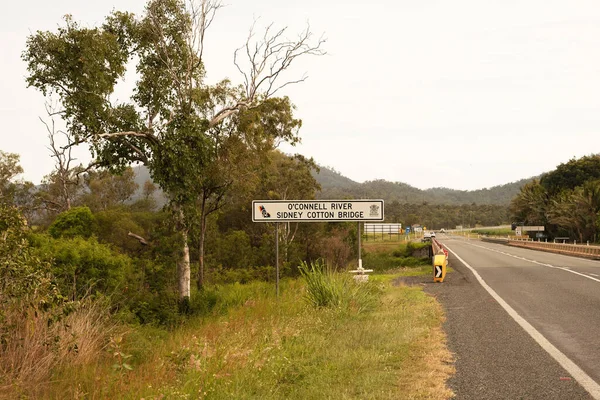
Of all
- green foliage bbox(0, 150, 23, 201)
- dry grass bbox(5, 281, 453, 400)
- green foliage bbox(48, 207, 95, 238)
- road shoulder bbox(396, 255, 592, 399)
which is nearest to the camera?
dry grass bbox(5, 281, 453, 400)

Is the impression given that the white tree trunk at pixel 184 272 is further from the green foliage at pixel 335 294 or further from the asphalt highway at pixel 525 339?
the green foliage at pixel 335 294

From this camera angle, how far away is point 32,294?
7.19 m

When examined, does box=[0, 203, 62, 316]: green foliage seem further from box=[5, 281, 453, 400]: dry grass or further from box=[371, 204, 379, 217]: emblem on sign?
box=[371, 204, 379, 217]: emblem on sign

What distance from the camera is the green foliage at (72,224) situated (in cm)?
2958

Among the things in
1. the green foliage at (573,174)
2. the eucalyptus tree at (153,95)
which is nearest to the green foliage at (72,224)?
the eucalyptus tree at (153,95)

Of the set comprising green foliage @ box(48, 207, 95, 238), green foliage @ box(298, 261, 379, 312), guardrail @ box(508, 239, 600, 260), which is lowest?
guardrail @ box(508, 239, 600, 260)

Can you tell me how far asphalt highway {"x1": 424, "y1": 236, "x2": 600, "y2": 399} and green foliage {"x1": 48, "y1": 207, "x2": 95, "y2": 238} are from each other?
20.9m

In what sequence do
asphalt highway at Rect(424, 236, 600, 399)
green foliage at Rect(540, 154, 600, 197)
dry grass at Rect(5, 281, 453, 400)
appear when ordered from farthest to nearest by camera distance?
green foliage at Rect(540, 154, 600, 197)
asphalt highway at Rect(424, 236, 600, 399)
dry grass at Rect(5, 281, 453, 400)

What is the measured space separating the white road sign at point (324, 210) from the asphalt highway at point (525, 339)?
9.57 feet

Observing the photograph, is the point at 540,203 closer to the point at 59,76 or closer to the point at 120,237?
the point at 120,237

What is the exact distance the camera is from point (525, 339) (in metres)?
8.61

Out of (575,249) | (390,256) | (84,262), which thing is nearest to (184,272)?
(84,262)

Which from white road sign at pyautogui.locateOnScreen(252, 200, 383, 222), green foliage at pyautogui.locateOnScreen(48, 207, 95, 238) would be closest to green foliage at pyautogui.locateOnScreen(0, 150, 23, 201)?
green foliage at pyautogui.locateOnScreen(48, 207, 95, 238)

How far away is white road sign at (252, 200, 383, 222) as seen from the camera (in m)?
14.3
